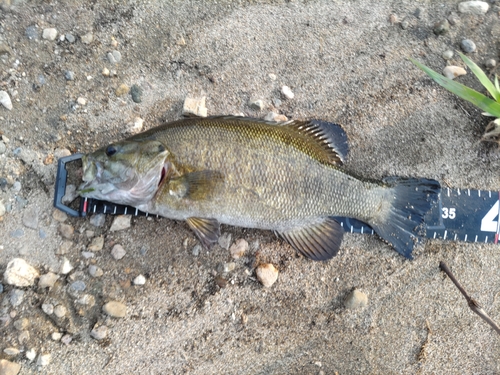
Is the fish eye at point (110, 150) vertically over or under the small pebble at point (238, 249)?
over

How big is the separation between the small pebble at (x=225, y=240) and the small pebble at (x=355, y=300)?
1114mm

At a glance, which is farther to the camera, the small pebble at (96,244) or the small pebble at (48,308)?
the small pebble at (96,244)

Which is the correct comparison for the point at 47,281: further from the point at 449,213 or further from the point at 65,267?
the point at 449,213

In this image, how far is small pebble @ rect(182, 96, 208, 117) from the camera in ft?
11.1

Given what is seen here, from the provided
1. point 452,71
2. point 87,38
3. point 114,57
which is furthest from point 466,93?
point 87,38

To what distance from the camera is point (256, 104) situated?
3465 millimetres

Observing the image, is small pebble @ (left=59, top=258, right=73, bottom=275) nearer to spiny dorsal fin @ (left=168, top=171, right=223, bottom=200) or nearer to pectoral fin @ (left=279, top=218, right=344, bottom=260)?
spiny dorsal fin @ (left=168, top=171, right=223, bottom=200)

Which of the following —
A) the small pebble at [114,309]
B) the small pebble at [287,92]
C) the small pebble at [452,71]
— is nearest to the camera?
the small pebble at [114,309]

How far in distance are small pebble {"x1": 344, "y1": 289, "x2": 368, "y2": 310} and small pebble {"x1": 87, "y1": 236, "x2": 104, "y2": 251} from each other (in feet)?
6.91

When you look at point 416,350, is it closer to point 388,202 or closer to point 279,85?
point 388,202

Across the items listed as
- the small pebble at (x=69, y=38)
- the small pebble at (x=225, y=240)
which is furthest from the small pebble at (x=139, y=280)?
the small pebble at (x=69, y=38)

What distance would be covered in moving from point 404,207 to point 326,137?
0.85 metres

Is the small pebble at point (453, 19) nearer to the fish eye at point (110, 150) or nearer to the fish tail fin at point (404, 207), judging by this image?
the fish tail fin at point (404, 207)

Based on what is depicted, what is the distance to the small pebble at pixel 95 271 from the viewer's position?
10.4 ft
